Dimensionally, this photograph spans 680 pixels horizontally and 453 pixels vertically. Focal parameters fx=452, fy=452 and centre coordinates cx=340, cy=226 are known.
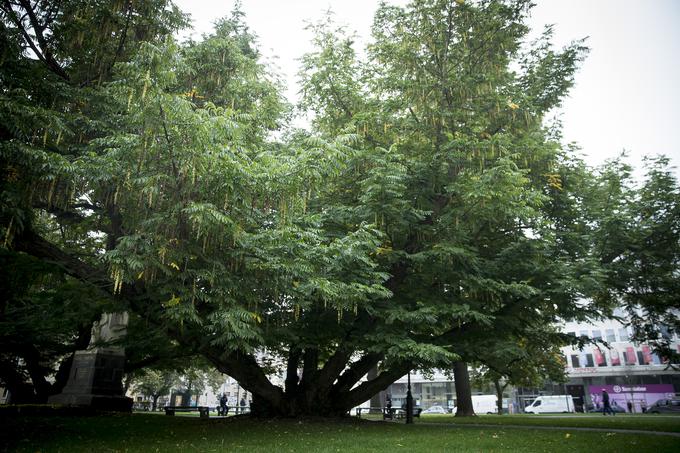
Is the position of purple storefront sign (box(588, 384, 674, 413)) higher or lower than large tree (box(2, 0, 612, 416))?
lower

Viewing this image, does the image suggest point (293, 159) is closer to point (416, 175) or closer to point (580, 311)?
point (416, 175)

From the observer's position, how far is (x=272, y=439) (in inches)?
425

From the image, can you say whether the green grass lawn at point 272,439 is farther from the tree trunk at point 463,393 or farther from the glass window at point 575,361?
the glass window at point 575,361

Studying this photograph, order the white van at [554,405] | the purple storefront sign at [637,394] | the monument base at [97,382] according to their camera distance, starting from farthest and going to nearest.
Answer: the purple storefront sign at [637,394]
the white van at [554,405]
the monument base at [97,382]

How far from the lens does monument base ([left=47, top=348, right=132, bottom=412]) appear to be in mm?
16953

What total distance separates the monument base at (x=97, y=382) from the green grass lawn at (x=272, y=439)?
3.56 m

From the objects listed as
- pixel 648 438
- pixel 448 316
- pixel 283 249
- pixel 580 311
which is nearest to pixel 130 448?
pixel 283 249

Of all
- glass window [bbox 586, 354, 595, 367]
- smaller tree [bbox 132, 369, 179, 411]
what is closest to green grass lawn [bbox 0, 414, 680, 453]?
smaller tree [bbox 132, 369, 179, 411]

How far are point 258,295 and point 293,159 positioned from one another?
11.2 ft

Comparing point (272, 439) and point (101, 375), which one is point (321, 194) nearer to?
point (272, 439)

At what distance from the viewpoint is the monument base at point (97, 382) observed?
55.6ft

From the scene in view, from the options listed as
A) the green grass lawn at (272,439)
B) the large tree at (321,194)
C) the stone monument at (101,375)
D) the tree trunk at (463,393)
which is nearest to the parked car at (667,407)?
the tree trunk at (463,393)

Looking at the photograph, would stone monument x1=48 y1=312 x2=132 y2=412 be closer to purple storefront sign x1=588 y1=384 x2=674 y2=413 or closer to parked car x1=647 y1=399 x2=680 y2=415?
parked car x1=647 y1=399 x2=680 y2=415

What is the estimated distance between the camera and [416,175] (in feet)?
43.9
